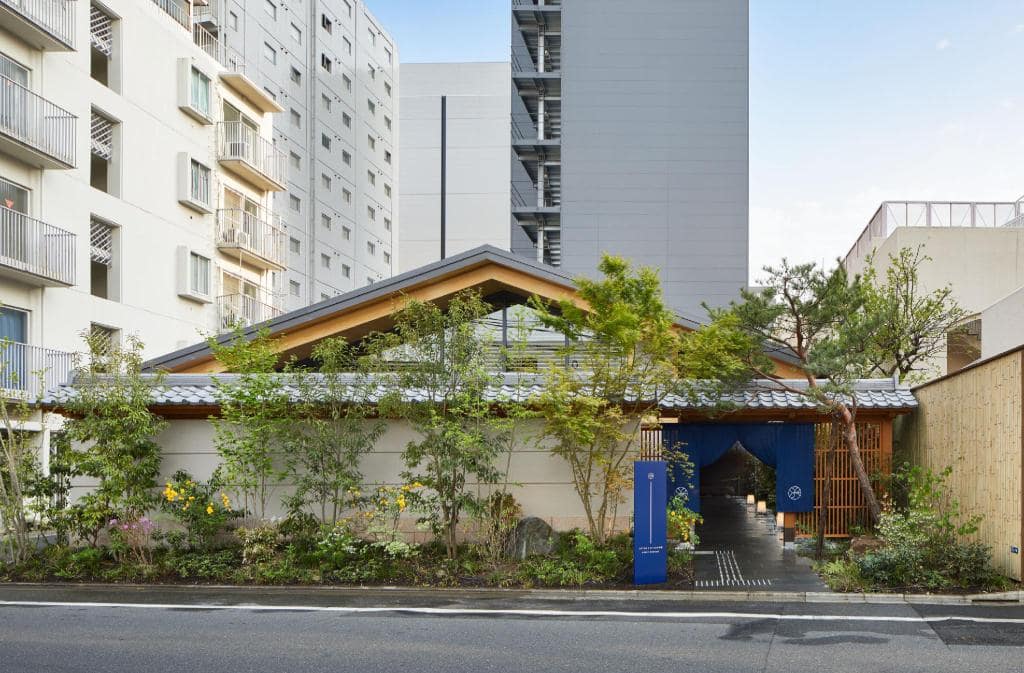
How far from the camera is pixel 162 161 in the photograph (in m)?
28.1

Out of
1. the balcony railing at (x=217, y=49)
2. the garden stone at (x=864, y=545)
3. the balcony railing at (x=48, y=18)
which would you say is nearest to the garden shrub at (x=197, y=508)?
the garden stone at (x=864, y=545)

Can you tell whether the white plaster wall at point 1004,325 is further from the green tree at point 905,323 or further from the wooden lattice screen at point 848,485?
the wooden lattice screen at point 848,485

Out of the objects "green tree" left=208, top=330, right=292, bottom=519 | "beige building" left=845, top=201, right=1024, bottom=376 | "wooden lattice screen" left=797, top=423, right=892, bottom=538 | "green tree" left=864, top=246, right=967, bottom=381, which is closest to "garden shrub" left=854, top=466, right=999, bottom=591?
"wooden lattice screen" left=797, top=423, right=892, bottom=538

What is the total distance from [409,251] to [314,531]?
125 feet

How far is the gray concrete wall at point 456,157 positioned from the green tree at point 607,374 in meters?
34.3

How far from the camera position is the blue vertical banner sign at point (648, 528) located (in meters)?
12.8

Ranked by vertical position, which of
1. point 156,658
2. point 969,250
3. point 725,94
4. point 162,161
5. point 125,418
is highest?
point 725,94

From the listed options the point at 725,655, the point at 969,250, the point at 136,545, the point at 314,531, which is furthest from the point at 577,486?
the point at 969,250

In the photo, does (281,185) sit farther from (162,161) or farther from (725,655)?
(725,655)

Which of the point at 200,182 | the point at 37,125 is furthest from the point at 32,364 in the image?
the point at 200,182

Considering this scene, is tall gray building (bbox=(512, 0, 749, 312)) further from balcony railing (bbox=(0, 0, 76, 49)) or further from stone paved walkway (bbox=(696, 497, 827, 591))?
balcony railing (bbox=(0, 0, 76, 49))

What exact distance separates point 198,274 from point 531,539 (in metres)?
19.2

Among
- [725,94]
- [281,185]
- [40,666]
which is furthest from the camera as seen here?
[725,94]

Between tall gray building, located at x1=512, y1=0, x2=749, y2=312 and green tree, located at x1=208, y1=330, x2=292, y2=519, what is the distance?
2727cm
